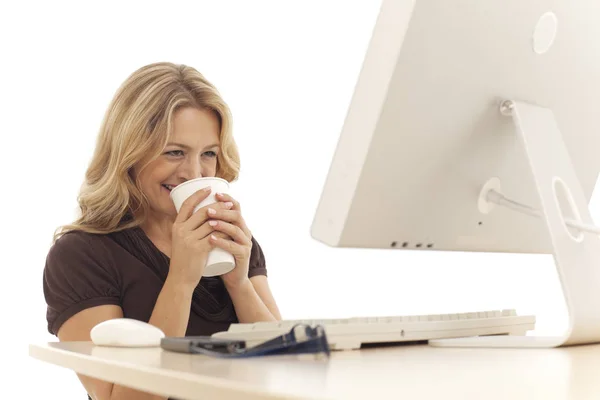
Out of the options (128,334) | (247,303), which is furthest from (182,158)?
(128,334)

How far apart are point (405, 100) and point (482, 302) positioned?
2125mm

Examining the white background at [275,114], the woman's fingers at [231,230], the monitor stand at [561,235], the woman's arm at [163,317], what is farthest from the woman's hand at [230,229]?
the white background at [275,114]

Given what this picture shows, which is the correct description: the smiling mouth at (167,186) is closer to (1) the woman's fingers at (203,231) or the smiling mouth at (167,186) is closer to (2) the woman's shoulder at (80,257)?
(2) the woman's shoulder at (80,257)

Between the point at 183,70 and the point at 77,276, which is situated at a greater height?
the point at 183,70

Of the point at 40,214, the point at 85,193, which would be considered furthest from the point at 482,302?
the point at 85,193

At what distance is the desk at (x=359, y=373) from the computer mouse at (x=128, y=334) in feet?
0.06

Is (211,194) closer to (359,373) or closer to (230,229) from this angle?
(230,229)

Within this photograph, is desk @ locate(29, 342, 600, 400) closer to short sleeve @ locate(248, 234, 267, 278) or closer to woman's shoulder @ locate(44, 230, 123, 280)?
woman's shoulder @ locate(44, 230, 123, 280)

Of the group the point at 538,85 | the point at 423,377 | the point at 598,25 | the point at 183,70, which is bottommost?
the point at 423,377

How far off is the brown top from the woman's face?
95 millimetres

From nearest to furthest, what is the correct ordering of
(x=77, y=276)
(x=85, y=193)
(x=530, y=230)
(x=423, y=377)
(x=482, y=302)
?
(x=423, y=377) → (x=530, y=230) → (x=77, y=276) → (x=85, y=193) → (x=482, y=302)

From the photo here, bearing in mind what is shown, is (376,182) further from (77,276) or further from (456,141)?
(77,276)

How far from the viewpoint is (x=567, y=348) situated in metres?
0.89

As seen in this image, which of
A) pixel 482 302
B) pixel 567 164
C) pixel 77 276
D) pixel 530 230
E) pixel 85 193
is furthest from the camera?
pixel 482 302
